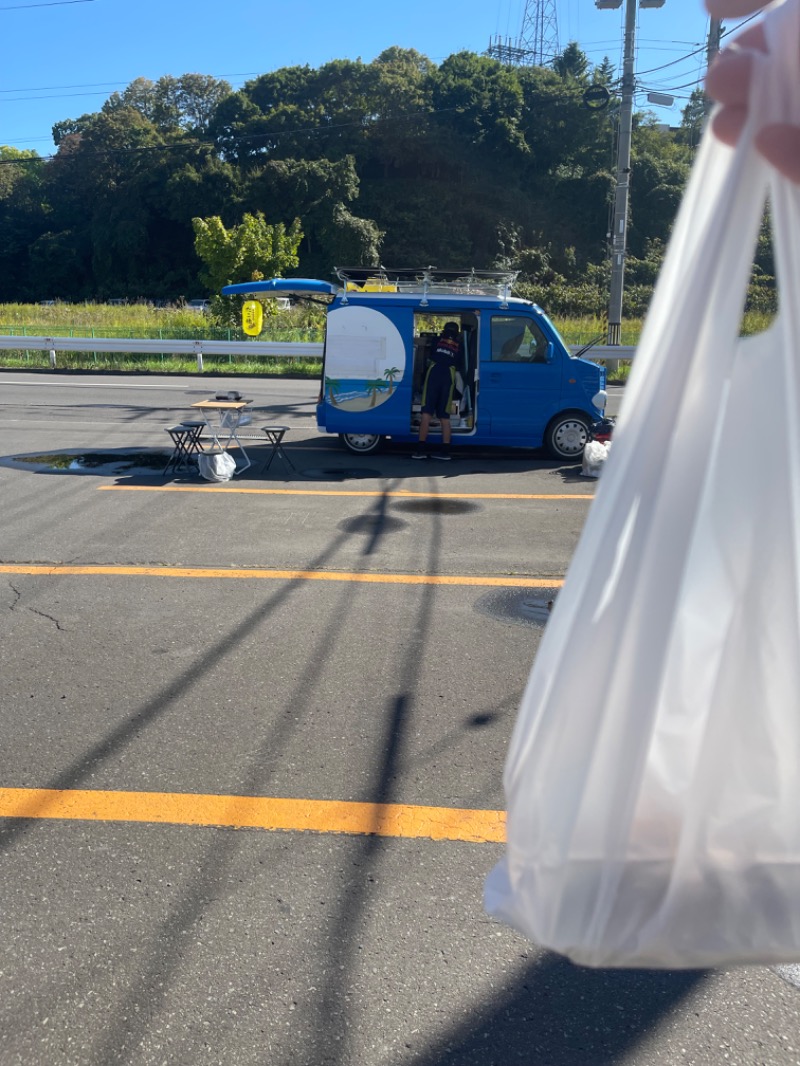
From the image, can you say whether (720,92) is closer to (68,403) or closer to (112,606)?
(112,606)

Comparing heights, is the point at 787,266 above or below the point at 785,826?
above

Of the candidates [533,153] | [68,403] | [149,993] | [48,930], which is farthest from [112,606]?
[533,153]

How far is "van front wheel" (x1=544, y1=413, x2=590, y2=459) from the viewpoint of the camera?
1086 centimetres

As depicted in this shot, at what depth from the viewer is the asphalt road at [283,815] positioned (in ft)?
7.82

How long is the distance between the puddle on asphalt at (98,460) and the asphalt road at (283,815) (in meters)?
2.76

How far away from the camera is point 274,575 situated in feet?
20.8

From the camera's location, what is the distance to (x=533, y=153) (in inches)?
2479

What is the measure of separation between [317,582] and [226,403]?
4597 millimetres

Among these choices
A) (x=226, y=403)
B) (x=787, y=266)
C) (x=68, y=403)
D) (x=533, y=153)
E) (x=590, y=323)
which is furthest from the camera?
(x=533, y=153)

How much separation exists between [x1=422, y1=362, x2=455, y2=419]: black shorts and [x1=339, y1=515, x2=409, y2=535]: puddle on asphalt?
3.08 m

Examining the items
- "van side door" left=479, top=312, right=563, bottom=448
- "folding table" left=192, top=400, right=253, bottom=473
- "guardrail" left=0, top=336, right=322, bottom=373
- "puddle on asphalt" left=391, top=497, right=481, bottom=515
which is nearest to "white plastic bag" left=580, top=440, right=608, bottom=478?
"van side door" left=479, top=312, right=563, bottom=448

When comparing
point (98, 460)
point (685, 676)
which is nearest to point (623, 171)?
point (98, 460)

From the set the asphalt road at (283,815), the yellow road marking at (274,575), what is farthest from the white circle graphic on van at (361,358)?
the yellow road marking at (274,575)

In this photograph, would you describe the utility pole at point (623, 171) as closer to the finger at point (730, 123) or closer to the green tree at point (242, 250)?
the green tree at point (242, 250)
